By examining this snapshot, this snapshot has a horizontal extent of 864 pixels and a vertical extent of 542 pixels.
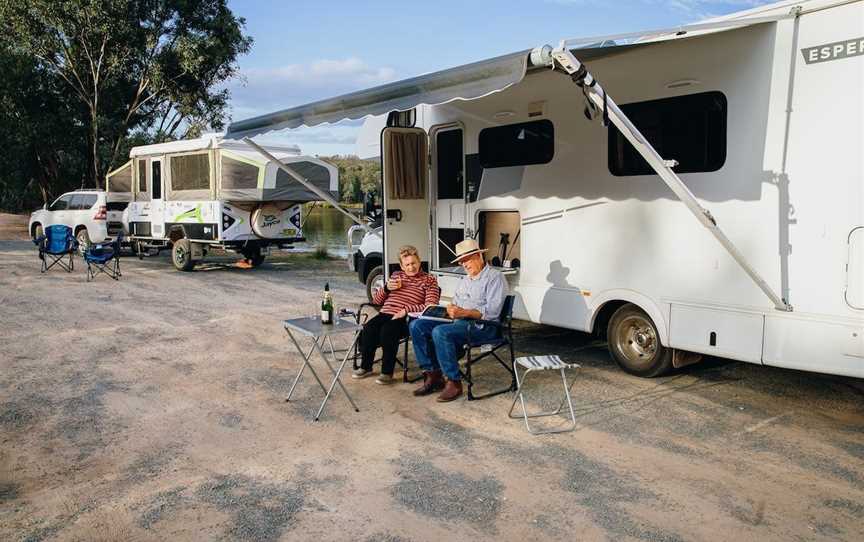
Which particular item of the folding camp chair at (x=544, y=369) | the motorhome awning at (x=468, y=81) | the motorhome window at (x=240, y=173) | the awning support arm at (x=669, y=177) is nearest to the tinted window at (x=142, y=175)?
the motorhome window at (x=240, y=173)

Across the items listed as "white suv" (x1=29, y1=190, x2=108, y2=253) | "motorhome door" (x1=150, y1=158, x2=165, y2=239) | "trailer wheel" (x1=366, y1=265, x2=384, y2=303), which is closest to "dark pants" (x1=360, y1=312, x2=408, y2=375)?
"trailer wheel" (x1=366, y1=265, x2=384, y2=303)

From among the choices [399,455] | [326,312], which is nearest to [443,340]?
[326,312]

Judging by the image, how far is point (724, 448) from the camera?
440 centimetres

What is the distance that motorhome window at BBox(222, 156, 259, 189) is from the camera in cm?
1283

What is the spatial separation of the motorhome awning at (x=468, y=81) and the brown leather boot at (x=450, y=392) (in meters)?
2.00

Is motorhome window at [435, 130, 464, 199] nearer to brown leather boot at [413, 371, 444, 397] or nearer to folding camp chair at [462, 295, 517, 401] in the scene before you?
folding camp chair at [462, 295, 517, 401]

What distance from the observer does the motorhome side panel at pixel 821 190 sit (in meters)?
4.43

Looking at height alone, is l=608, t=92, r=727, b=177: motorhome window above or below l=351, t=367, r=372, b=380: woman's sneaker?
above

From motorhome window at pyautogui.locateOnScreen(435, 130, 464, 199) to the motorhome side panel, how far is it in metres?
3.25

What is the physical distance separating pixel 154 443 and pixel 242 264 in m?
10.2

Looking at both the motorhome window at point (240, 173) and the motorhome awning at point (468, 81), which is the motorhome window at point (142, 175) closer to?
the motorhome window at point (240, 173)

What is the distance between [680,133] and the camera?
17.6 feet

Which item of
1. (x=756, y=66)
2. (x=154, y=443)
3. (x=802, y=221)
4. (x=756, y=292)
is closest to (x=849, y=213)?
(x=802, y=221)

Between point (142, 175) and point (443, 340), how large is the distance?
37.7 feet
